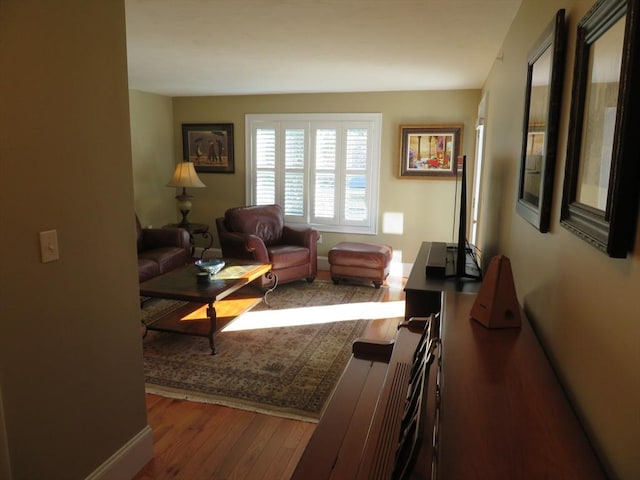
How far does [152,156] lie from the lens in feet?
20.2

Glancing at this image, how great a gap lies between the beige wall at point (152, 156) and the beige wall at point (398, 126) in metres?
0.63

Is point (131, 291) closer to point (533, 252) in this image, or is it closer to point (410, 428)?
point (410, 428)

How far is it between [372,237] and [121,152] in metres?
4.29

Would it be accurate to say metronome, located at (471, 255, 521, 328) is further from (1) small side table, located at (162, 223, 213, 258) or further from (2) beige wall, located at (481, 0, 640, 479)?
(1) small side table, located at (162, 223, 213, 258)

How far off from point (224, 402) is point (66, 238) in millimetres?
1495

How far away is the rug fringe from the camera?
2617 mm

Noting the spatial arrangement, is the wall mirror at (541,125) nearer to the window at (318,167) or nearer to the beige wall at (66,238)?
the beige wall at (66,238)

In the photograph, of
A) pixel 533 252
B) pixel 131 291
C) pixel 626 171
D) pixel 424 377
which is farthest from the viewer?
pixel 131 291

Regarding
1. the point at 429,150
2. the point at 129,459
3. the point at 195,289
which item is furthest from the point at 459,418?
the point at 429,150

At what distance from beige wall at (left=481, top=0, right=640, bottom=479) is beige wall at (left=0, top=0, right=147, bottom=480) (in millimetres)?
1702

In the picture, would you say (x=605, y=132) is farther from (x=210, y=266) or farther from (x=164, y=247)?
(x=164, y=247)

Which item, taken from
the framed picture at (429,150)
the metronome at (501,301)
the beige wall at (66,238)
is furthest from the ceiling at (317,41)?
the metronome at (501,301)

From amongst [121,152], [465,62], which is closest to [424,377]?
[121,152]

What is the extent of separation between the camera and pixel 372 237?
594 centimetres
